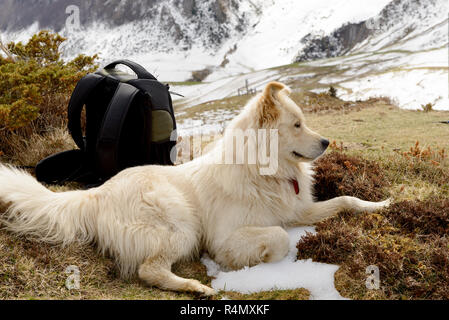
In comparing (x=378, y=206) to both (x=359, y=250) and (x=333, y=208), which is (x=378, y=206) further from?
(x=359, y=250)

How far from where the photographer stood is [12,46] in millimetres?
8117

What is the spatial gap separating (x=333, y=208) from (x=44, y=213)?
3187 millimetres

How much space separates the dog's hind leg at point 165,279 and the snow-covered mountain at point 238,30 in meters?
47.4

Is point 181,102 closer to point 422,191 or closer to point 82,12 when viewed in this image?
point 422,191

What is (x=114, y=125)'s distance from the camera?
4137mm

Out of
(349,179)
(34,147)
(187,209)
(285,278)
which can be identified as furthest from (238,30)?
(285,278)

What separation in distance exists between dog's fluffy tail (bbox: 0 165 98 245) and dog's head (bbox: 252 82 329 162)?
203 cm

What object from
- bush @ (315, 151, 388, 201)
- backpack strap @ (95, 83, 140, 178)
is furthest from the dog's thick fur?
backpack strap @ (95, 83, 140, 178)

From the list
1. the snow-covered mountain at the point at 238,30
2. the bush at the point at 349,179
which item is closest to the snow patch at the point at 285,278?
the bush at the point at 349,179

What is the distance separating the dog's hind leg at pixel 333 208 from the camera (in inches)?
154
